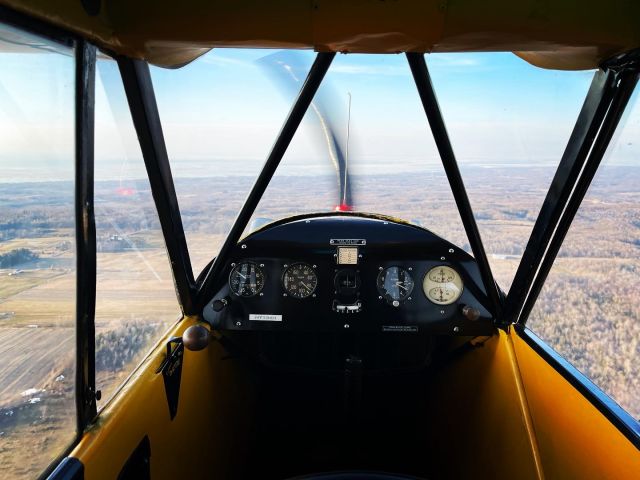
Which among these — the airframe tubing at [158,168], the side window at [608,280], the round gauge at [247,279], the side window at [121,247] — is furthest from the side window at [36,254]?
the side window at [608,280]

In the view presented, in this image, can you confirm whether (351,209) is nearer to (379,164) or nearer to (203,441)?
(379,164)

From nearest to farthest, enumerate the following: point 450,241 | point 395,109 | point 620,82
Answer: point 620,82
point 395,109
point 450,241

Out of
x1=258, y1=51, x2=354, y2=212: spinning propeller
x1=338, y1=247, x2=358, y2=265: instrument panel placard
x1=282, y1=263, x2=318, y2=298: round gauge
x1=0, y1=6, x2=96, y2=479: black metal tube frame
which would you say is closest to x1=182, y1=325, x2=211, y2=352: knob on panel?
x1=0, y1=6, x2=96, y2=479: black metal tube frame

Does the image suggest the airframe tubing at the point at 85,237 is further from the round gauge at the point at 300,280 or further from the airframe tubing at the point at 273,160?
the round gauge at the point at 300,280

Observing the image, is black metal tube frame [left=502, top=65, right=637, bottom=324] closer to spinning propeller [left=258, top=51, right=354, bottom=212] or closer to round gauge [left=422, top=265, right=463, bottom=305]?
round gauge [left=422, top=265, right=463, bottom=305]

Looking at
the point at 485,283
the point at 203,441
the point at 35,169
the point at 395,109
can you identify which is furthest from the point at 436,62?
the point at 203,441

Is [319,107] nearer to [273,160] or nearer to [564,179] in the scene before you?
[273,160]

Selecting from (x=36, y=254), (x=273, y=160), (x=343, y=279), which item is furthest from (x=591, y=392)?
(x=36, y=254)
